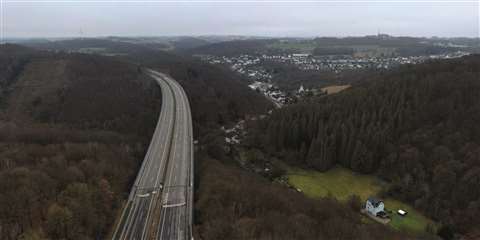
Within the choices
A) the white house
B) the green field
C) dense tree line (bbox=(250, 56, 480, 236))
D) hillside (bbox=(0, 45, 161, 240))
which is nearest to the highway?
hillside (bbox=(0, 45, 161, 240))

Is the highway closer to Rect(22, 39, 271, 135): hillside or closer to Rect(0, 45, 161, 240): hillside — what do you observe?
Rect(0, 45, 161, 240): hillside

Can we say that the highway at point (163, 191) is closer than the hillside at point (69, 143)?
No

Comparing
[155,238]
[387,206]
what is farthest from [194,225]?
[387,206]

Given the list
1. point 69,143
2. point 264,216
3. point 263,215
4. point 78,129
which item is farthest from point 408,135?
point 78,129

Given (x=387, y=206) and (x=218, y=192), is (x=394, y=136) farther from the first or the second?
(x=218, y=192)

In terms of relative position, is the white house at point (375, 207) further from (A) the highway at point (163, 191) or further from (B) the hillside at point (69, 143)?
(B) the hillside at point (69, 143)

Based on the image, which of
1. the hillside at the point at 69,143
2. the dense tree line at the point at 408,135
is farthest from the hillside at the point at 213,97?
the dense tree line at the point at 408,135
